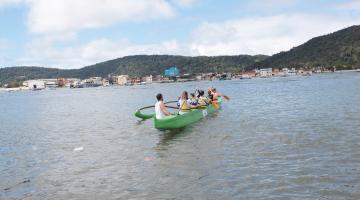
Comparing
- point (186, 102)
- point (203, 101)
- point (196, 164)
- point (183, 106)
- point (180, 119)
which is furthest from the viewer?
point (203, 101)

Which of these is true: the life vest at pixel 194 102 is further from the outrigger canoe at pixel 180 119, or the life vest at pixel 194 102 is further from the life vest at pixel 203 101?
the life vest at pixel 203 101

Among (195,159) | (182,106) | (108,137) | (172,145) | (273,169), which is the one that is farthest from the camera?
(182,106)

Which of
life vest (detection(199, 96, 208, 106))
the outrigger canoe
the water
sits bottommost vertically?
the water

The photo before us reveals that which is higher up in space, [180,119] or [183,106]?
[183,106]

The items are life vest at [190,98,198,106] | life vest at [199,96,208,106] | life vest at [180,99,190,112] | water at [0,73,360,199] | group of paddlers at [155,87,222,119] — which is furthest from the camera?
life vest at [199,96,208,106]

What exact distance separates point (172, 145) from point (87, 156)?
4.02 meters

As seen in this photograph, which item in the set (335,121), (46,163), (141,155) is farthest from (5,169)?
(335,121)

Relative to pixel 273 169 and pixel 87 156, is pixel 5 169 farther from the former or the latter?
pixel 273 169

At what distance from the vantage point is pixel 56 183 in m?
14.8

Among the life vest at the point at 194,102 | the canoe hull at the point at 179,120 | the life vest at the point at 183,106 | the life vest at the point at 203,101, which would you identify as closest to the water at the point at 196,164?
the canoe hull at the point at 179,120

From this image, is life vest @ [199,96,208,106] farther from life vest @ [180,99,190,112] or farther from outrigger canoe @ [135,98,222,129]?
life vest @ [180,99,190,112]

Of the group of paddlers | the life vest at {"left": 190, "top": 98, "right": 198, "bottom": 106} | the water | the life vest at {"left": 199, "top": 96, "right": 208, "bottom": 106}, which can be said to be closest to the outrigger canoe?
the group of paddlers

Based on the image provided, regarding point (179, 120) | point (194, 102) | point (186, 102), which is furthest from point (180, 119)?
point (194, 102)

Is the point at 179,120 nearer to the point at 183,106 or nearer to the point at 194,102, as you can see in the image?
the point at 183,106
